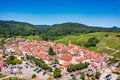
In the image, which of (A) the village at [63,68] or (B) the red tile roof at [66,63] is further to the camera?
(B) the red tile roof at [66,63]

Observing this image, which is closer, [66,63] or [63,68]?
[63,68]

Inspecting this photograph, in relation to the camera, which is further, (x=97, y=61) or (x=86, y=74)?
(x=97, y=61)

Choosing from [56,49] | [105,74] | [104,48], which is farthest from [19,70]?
[104,48]

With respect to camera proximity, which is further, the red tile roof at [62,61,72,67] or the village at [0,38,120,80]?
the red tile roof at [62,61,72,67]

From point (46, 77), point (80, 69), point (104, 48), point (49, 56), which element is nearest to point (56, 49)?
point (49, 56)

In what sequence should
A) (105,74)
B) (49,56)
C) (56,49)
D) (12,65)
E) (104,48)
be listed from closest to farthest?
1. (105,74)
2. (12,65)
3. (49,56)
4. (56,49)
5. (104,48)

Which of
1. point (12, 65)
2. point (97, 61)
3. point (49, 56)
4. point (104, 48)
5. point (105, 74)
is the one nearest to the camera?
point (105, 74)

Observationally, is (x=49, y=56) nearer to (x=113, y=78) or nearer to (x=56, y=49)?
(x=56, y=49)

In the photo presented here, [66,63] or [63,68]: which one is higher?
[66,63]

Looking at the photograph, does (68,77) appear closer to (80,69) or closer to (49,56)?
(80,69)
